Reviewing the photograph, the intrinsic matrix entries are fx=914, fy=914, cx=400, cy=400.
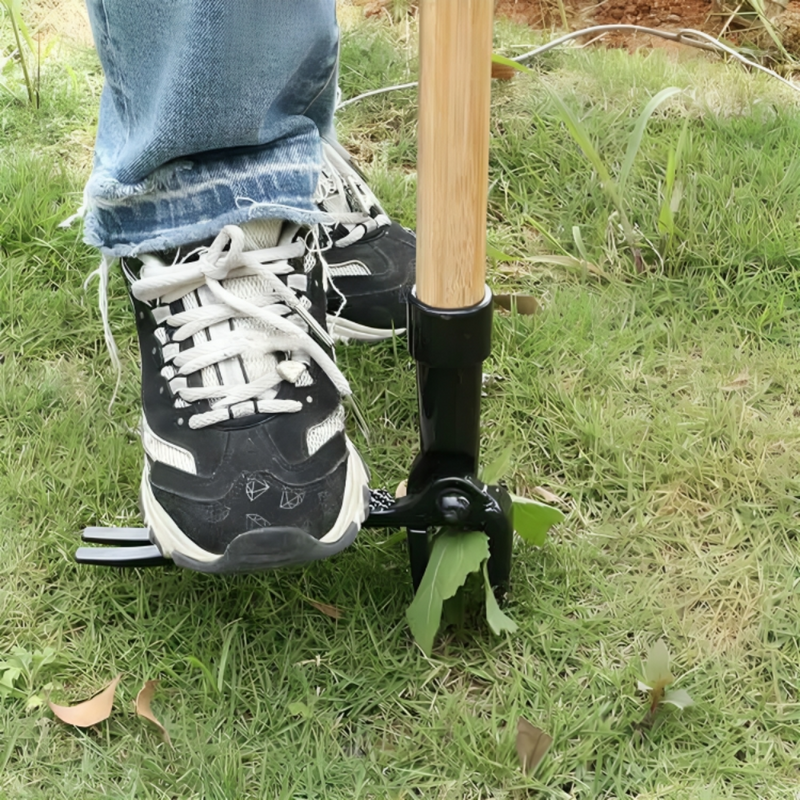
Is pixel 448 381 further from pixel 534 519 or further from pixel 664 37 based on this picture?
pixel 664 37

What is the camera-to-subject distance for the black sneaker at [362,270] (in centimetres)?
130

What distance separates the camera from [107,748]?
0.87 metres

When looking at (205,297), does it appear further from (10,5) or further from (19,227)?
(10,5)

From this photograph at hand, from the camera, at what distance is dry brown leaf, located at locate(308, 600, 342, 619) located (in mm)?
978

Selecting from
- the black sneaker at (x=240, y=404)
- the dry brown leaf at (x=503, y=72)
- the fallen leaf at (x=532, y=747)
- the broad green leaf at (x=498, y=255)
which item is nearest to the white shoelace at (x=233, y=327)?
the black sneaker at (x=240, y=404)

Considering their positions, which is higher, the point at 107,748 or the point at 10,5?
the point at 10,5

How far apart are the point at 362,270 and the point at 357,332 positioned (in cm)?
9

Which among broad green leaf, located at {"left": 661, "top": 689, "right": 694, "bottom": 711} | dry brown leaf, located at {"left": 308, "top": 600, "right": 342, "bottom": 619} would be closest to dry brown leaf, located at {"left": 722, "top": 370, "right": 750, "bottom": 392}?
broad green leaf, located at {"left": 661, "top": 689, "right": 694, "bottom": 711}

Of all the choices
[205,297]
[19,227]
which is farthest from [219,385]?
[19,227]

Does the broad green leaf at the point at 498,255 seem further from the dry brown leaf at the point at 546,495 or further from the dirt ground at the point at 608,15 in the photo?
the dirt ground at the point at 608,15

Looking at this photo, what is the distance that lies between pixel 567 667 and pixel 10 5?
1541 mm

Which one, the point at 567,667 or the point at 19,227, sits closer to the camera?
the point at 567,667

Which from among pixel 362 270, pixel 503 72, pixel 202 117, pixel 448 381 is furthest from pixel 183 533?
pixel 503 72

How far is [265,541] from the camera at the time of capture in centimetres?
86
